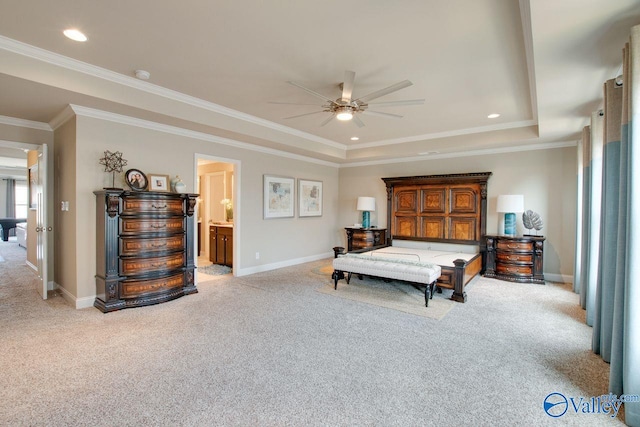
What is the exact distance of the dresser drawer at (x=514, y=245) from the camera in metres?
5.41

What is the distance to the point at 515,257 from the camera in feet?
18.0

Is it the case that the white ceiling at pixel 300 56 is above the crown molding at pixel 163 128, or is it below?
above

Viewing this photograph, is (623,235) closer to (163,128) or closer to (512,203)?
(512,203)

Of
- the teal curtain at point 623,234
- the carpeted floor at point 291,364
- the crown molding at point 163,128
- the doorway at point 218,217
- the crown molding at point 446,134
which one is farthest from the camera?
the doorway at point 218,217

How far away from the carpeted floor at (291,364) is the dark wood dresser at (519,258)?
1.33m

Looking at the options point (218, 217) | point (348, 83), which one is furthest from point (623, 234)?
point (218, 217)

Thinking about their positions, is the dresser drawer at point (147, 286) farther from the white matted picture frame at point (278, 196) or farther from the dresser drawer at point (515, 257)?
the dresser drawer at point (515, 257)

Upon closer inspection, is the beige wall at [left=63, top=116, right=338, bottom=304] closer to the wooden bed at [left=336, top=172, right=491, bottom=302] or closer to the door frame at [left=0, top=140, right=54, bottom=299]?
the door frame at [left=0, top=140, right=54, bottom=299]

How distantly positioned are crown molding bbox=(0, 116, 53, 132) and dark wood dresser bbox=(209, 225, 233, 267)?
3205 mm

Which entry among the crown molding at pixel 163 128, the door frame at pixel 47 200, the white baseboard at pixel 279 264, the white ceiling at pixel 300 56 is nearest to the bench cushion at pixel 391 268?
the white baseboard at pixel 279 264

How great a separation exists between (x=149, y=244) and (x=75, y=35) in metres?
2.42

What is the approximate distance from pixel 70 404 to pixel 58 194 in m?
3.58

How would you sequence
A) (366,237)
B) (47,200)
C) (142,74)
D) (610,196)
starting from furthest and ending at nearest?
(366,237) → (47,200) → (142,74) → (610,196)

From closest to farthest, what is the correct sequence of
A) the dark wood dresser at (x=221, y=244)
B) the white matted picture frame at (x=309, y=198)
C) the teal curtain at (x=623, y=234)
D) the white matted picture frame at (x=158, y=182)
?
the teal curtain at (x=623, y=234) → the white matted picture frame at (x=158, y=182) → the dark wood dresser at (x=221, y=244) → the white matted picture frame at (x=309, y=198)
